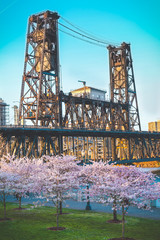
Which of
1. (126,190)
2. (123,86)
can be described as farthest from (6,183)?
(123,86)

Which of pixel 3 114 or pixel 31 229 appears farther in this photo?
pixel 3 114

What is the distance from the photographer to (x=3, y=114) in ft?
614

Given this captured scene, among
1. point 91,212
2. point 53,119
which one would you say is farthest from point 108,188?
point 53,119

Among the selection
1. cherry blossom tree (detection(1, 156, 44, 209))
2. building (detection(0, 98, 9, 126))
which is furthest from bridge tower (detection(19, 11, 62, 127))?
building (detection(0, 98, 9, 126))

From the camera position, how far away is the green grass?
28.1 metres

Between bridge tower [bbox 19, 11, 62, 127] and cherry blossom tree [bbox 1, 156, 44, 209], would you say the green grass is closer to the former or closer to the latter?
cherry blossom tree [bbox 1, 156, 44, 209]

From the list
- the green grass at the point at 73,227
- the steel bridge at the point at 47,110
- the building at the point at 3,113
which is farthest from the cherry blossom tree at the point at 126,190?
the building at the point at 3,113

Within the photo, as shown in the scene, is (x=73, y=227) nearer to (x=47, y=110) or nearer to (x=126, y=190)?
(x=126, y=190)

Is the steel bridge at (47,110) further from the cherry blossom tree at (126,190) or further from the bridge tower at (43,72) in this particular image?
the cherry blossom tree at (126,190)

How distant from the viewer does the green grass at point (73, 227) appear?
28.1 meters

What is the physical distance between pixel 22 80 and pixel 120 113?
36.2m

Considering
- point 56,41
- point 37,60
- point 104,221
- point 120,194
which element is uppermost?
point 56,41

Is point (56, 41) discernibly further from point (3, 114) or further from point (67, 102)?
point (3, 114)

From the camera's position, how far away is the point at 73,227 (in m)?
31.8
